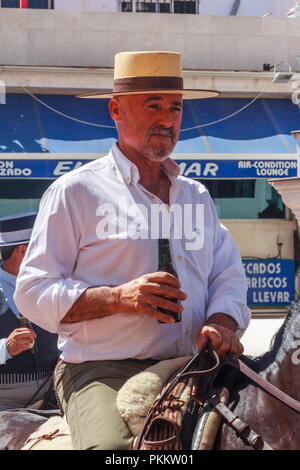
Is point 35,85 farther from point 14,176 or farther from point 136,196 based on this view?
point 136,196

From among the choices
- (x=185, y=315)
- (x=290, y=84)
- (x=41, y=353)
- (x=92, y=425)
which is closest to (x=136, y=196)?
(x=185, y=315)

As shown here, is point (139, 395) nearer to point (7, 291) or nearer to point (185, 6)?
point (7, 291)

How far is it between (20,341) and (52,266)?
2347mm

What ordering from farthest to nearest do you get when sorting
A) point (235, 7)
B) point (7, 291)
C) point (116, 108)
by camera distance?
1. point (235, 7)
2. point (7, 291)
3. point (116, 108)

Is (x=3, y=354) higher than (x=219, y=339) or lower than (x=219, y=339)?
lower

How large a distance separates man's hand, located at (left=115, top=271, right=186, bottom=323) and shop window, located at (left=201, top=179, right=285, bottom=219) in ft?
40.1

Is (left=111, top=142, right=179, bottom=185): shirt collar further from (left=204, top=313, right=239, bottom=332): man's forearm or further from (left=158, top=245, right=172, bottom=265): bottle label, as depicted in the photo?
(left=204, top=313, right=239, bottom=332): man's forearm

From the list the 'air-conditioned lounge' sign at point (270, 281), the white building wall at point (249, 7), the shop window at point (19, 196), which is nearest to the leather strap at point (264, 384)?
the 'air-conditioned lounge' sign at point (270, 281)

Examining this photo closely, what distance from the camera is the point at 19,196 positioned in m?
14.3

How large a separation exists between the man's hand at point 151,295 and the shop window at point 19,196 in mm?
11596

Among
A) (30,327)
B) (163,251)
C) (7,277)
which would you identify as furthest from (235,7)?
(163,251)

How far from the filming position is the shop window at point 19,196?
1428 centimetres

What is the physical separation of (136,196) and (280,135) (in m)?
11.0
